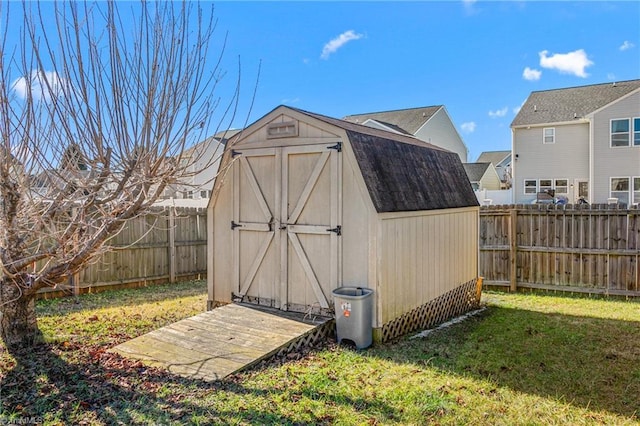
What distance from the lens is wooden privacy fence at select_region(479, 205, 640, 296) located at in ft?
27.4

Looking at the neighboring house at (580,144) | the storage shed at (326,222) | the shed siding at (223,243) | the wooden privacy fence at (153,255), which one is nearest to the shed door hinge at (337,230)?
the storage shed at (326,222)

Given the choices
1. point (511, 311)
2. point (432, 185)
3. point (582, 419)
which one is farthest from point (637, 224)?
point (582, 419)

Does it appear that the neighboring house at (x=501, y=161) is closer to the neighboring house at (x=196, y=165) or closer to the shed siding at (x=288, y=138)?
the shed siding at (x=288, y=138)

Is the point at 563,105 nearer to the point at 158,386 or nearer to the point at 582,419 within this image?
the point at 582,419

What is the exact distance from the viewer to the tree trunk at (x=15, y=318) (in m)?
4.83

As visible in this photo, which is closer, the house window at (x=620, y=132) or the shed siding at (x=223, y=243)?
the shed siding at (x=223, y=243)

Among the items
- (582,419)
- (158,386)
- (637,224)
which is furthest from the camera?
(637,224)

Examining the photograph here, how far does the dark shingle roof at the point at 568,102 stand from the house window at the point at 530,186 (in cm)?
305

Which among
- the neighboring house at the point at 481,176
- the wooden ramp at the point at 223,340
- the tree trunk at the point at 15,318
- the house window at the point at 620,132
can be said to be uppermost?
the house window at the point at 620,132

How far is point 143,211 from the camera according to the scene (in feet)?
16.5

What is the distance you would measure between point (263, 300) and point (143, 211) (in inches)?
88.3

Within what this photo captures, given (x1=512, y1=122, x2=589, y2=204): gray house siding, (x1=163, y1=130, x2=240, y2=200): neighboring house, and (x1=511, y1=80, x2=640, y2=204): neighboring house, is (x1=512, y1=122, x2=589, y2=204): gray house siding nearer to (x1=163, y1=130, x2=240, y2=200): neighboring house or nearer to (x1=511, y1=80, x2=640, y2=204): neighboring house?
(x1=511, y1=80, x2=640, y2=204): neighboring house

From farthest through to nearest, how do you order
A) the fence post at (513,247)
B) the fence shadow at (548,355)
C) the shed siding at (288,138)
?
the fence post at (513,247) < the shed siding at (288,138) < the fence shadow at (548,355)

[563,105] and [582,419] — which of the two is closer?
[582,419]
